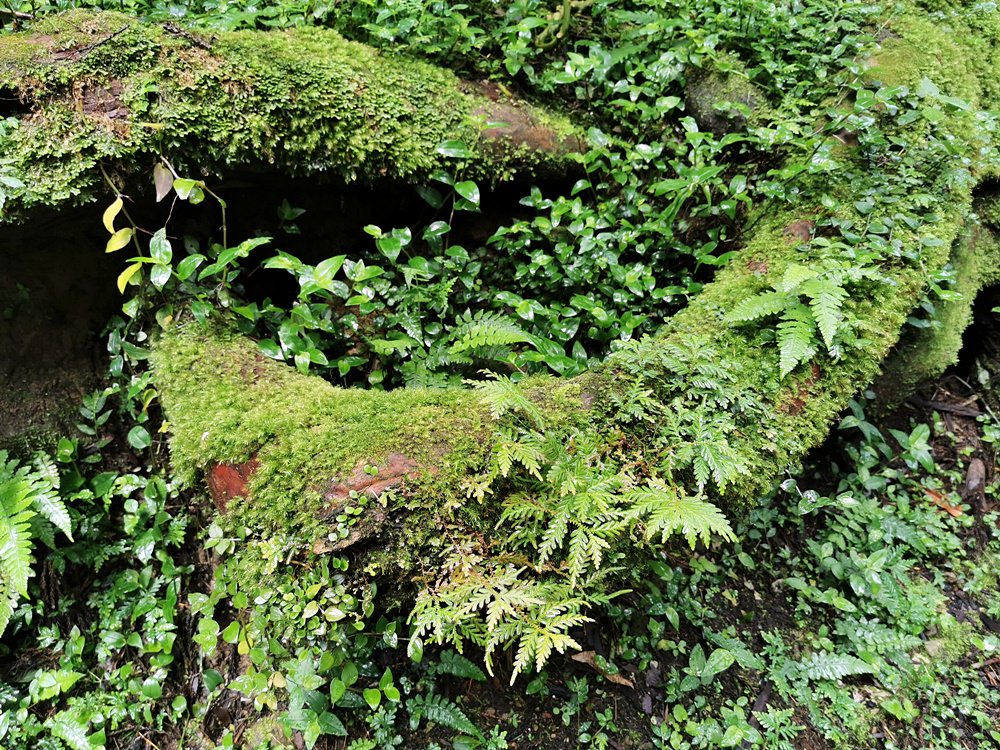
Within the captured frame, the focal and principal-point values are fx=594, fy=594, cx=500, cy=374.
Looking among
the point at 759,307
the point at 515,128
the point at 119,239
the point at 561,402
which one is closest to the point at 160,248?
the point at 119,239

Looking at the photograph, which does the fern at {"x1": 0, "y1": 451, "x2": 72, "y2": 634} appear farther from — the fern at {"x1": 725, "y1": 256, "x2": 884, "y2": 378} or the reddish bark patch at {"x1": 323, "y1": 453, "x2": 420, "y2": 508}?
the fern at {"x1": 725, "y1": 256, "x2": 884, "y2": 378}

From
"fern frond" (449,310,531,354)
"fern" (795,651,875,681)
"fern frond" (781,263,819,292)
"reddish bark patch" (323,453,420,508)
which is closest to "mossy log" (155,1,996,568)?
"reddish bark patch" (323,453,420,508)

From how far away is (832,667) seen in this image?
10.8 ft

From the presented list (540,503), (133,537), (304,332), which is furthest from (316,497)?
(133,537)

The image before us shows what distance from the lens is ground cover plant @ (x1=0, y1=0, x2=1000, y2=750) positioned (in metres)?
2.57

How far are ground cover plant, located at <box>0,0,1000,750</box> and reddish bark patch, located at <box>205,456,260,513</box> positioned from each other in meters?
0.06

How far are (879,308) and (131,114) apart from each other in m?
4.03

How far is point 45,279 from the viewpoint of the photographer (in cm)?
357

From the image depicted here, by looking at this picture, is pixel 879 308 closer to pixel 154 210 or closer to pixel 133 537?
pixel 154 210

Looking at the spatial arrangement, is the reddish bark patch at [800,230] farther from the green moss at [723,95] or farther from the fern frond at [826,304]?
the green moss at [723,95]

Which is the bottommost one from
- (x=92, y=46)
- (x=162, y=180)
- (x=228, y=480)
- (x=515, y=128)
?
(x=228, y=480)

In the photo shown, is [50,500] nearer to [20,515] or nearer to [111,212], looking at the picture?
[20,515]

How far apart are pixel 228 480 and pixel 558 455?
1563mm

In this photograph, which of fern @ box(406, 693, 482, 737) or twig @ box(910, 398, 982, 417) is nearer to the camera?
fern @ box(406, 693, 482, 737)
